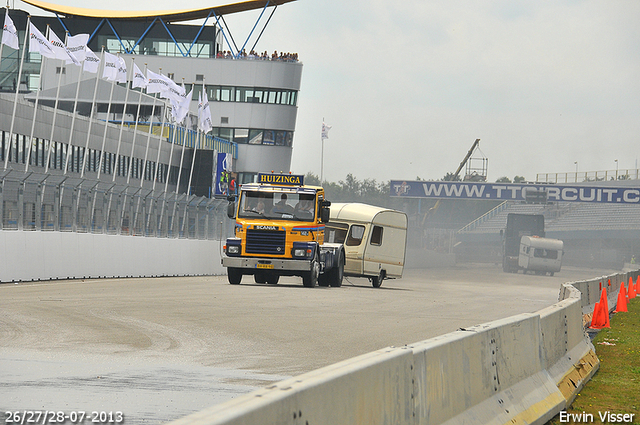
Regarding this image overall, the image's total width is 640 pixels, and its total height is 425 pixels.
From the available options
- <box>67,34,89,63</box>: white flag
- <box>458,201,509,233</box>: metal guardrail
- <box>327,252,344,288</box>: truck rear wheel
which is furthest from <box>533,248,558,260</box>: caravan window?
<box>458,201,509,233</box>: metal guardrail

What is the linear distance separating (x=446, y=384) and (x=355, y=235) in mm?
23689

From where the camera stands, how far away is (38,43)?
35.2 metres

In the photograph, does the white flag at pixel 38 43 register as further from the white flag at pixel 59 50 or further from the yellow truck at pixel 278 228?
the yellow truck at pixel 278 228

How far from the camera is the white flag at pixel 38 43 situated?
34844 mm

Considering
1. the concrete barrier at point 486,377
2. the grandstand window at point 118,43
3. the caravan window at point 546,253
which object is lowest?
the concrete barrier at point 486,377

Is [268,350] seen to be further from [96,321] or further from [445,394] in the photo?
[445,394]

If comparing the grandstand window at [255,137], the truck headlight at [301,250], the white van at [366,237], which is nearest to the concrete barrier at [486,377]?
the truck headlight at [301,250]

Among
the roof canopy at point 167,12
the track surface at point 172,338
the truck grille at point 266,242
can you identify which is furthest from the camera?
the roof canopy at point 167,12

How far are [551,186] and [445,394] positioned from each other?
8369 cm

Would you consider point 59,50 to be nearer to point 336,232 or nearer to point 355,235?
point 336,232

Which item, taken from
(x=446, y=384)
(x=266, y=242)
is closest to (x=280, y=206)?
(x=266, y=242)

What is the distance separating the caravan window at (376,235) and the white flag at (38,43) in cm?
1596

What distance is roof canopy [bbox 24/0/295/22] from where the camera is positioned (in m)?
74.5

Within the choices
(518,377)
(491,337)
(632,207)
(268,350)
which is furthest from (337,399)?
(632,207)
